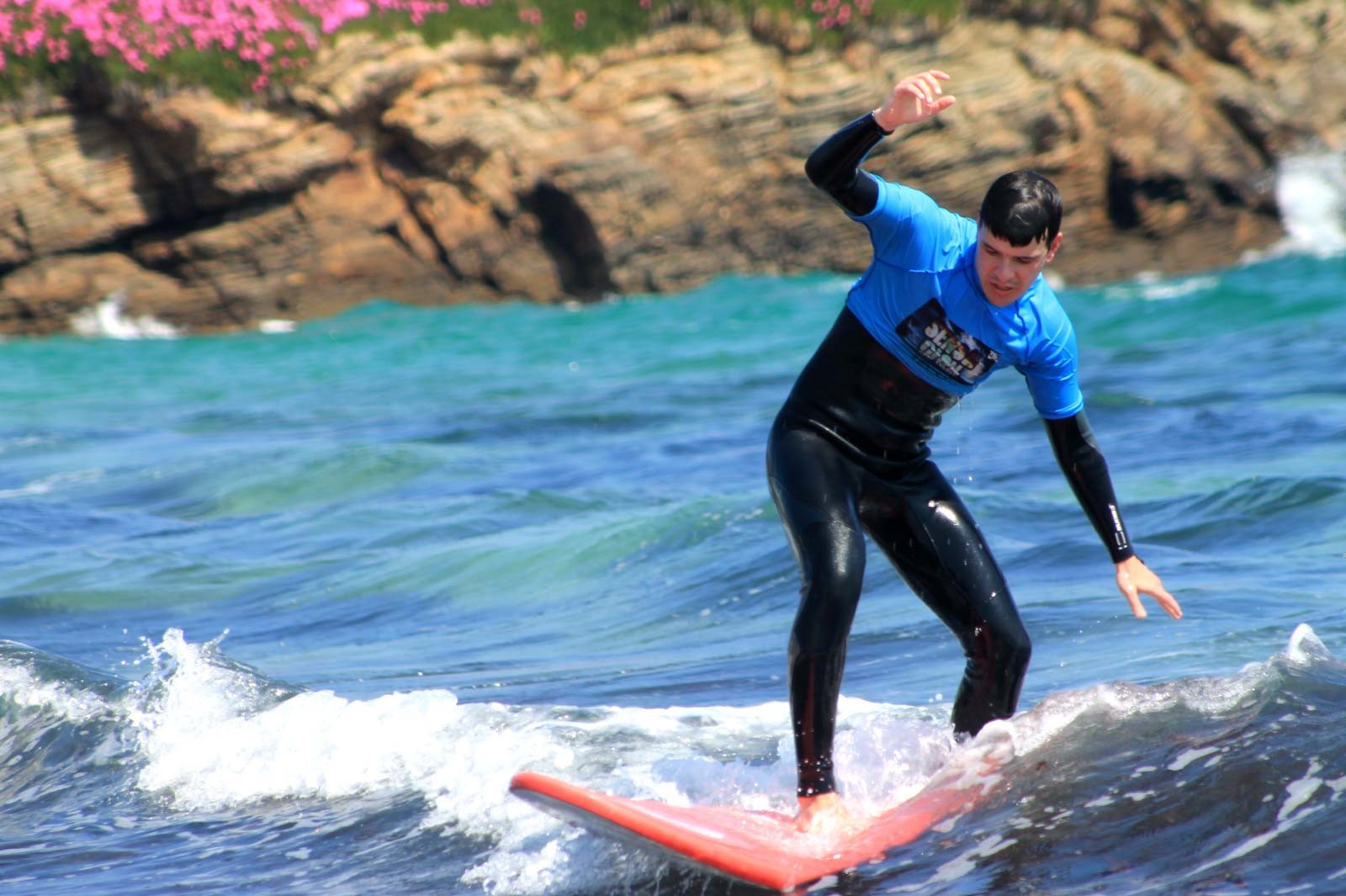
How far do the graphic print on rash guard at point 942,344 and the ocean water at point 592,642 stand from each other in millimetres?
1173

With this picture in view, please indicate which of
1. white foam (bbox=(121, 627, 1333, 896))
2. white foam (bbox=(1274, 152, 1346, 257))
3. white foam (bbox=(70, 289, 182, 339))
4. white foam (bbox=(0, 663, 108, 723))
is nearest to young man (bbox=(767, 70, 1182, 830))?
white foam (bbox=(121, 627, 1333, 896))

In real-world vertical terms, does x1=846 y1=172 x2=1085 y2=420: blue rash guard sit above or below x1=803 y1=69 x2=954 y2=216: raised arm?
below

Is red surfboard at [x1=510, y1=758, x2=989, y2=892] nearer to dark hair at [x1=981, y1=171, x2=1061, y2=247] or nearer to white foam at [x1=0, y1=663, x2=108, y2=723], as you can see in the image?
dark hair at [x1=981, y1=171, x2=1061, y2=247]

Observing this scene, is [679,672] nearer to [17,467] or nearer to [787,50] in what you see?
[17,467]

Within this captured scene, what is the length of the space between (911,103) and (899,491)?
3.58ft

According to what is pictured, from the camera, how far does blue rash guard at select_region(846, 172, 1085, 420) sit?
4.16 m

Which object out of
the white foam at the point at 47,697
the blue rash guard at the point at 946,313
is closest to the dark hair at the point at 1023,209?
the blue rash guard at the point at 946,313

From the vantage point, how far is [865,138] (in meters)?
4.00

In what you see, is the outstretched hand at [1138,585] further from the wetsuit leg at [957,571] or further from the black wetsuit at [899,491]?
the wetsuit leg at [957,571]

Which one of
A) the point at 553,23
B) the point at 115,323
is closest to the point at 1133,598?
the point at 115,323

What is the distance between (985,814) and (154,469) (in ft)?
29.9

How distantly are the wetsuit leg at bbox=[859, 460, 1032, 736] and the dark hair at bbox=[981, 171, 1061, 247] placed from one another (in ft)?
2.55

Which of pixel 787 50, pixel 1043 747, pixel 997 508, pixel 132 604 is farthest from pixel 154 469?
pixel 787 50

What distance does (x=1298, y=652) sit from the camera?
4938 millimetres
